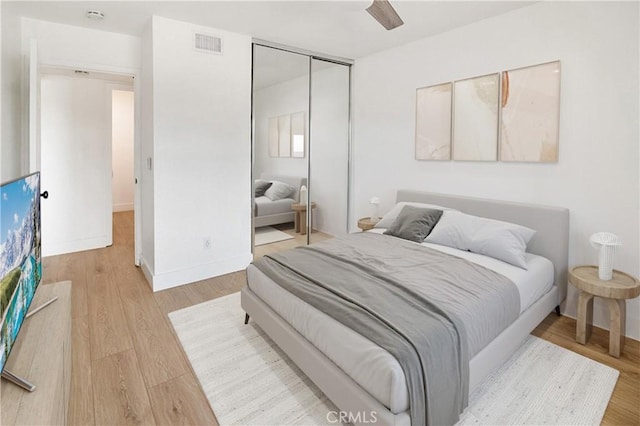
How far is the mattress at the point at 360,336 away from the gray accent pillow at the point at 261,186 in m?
1.64

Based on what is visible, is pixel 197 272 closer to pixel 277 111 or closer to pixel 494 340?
pixel 277 111

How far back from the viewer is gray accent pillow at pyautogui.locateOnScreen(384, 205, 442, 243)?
3.09 m

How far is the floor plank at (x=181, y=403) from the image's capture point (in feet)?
5.74

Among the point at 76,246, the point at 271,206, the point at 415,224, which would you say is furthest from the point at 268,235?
the point at 76,246

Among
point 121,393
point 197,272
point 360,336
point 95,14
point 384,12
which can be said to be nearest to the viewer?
point 360,336

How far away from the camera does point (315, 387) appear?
1994 mm

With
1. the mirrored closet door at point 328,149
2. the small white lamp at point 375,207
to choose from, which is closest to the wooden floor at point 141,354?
the mirrored closet door at point 328,149

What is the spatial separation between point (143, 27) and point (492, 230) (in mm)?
3681

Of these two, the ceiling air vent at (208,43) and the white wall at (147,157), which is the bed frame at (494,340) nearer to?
the white wall at (147,157)

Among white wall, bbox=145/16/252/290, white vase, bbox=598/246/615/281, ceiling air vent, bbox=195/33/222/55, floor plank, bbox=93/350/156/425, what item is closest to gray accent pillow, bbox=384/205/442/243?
white vase, bbox=598/246/615/281

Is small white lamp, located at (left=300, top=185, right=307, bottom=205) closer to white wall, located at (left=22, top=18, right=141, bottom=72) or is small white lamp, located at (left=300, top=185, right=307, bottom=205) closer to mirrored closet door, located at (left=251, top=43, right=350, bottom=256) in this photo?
mirrored closet door, located at (left=251, top=43, right=350, bottom=256)

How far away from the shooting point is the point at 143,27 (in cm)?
335

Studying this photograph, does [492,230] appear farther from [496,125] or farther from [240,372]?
[240,372]

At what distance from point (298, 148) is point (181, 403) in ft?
10.6
